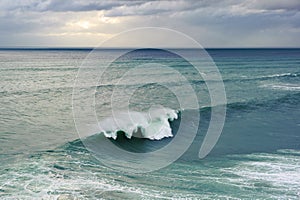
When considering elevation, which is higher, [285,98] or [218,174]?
[285,98]

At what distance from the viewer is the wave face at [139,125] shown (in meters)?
20.1

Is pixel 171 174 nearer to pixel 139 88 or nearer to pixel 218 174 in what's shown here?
pixel 218 174

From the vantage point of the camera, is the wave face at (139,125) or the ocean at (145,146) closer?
the ocean at (145,146)

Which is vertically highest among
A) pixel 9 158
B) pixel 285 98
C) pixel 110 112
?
pixel 285 98

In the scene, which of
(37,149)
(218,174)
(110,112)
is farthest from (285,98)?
(37,149)

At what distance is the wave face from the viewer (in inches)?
792

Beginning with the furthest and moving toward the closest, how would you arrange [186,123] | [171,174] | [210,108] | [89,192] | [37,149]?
[210,108] → [186,123] → [37,149] → [171,174] → [89,192]

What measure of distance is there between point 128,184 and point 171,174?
1.95 meters

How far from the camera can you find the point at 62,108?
2642 cm

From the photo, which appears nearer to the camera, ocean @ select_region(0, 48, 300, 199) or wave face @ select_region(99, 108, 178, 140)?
ocean @ select_region(0, 48, 300, 199)

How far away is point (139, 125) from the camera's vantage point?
69.8ft

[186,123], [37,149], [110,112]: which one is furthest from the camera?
[110,112]

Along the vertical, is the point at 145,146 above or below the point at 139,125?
below

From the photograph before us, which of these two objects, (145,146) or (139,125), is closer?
(145,146)
